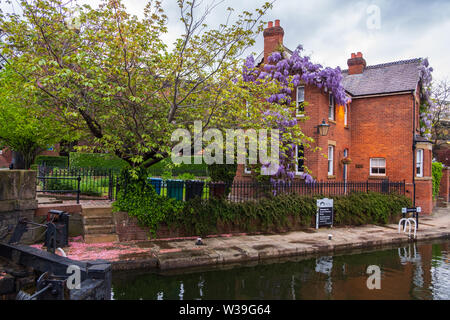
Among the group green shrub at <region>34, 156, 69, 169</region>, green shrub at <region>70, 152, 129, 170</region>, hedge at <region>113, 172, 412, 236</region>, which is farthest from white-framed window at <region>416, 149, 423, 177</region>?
green shrub at <region>34, 156, 69, 169</region>

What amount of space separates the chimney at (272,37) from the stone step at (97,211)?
1258 cm

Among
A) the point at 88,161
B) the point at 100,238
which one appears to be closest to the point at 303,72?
the point at 100,238

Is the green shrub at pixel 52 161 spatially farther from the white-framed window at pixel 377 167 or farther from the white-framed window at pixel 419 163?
the white-framed window at pixel 419 163

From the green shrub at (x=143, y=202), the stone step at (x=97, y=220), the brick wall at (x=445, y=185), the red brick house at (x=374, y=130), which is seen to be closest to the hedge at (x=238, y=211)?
the green shrub at (x=143, y=202)

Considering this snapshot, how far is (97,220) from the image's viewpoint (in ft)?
Answer: 32.5

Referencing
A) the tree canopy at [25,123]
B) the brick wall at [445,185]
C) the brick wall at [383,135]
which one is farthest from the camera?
the brick wall at [445,185]

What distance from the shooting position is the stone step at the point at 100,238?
9.21 metres

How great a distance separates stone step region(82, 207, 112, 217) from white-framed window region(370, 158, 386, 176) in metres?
16.5

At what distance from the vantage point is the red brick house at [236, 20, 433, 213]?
17.9 meters

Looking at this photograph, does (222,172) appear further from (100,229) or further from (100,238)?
(100,238)

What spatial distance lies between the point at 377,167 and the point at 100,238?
17220 millimetres

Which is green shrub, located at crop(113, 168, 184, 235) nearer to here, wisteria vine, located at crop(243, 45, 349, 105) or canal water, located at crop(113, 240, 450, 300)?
canal water, located at crop(113, 240, 450, 300)
